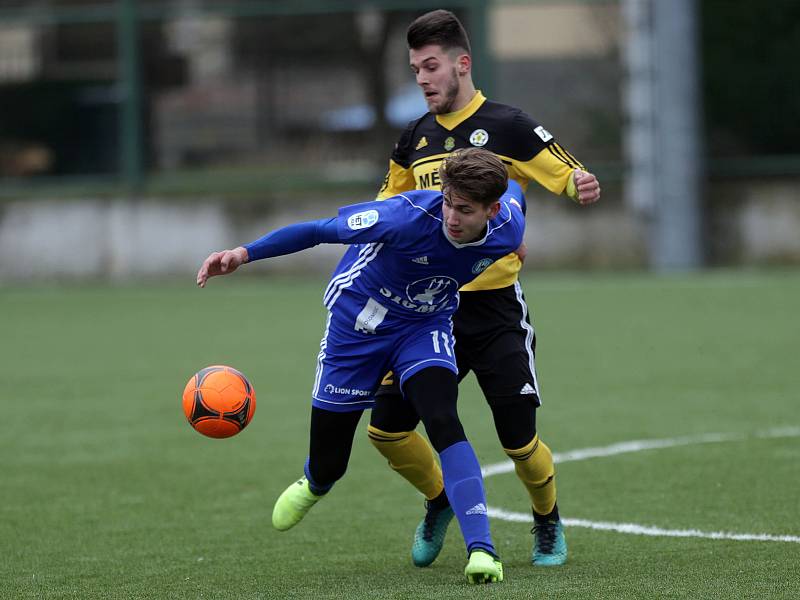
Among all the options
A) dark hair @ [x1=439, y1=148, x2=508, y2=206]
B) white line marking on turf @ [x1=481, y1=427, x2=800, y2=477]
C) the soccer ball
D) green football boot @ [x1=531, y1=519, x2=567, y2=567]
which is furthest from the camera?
white line marking on turf @ [x1=481, y1=427, x2=800, y2=477]

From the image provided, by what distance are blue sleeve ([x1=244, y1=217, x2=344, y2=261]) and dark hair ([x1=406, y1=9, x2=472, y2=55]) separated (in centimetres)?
108

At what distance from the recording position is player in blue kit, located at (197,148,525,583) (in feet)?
16.9

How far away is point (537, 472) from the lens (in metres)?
5.72

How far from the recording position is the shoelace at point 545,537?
18.5 feet

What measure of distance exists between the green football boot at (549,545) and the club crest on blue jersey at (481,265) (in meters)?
1.05

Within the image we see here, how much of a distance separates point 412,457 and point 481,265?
918 millimetres

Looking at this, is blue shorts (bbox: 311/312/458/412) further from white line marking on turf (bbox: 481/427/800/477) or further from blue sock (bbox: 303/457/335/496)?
white line marking on turf (bbox: 481/427/800/477)

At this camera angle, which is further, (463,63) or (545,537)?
(463,63)

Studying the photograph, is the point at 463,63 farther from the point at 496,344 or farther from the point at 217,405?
the point at 217,405

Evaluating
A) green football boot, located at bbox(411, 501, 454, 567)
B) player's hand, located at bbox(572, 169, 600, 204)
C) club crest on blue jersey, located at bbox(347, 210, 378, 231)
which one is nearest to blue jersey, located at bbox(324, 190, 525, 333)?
club crest on blue jersey, located at bbox(347, 210, 378, 231)

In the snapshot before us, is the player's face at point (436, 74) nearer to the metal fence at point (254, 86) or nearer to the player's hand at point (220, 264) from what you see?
the player's hand at point (220, 264)

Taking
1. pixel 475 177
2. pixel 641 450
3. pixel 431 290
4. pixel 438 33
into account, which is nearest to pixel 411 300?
pixel 431 290

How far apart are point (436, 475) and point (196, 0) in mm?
16186

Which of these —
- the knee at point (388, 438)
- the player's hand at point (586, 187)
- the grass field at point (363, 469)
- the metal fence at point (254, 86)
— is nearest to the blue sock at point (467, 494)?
the grass field at point (363, 469)
